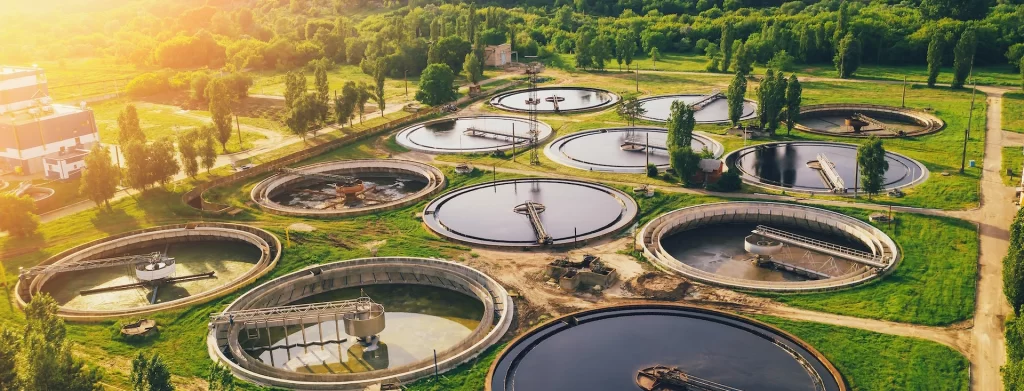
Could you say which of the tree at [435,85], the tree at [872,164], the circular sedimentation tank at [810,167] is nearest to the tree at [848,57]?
the circular sedimentation tank at [810,167]

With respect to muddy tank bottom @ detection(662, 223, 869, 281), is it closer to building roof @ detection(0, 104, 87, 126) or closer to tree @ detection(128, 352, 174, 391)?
tree @ detection(128, 352, 174, 391)

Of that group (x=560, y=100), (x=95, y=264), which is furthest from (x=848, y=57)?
(x=95, y=264)

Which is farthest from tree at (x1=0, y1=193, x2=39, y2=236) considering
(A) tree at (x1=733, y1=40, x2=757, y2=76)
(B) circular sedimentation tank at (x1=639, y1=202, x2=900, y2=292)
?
(A) tree at (x1=733, y1=40, x2=757, y2=76)

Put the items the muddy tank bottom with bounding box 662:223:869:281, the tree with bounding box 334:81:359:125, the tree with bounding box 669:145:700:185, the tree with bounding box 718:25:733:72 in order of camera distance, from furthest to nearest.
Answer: the tree with bounding box 718:25:733:72
the tree with bounding box 334:81:359:125
the tree with bounding box 669:145:700:185
the muddy tank bottom with bounding box 662:223:869:281

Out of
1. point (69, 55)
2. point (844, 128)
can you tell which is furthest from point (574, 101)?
point (69, 55)

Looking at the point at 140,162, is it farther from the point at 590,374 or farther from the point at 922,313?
the point at 922,313

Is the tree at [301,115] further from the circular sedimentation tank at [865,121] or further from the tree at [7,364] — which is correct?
the circular sedimentation tank at [865,121]

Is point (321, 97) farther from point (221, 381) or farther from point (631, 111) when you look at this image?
point (221, 381)

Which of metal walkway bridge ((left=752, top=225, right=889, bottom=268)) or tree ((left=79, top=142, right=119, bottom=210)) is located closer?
metal walkway bridge ((left=752, top=225, right=889, bottom=268))
